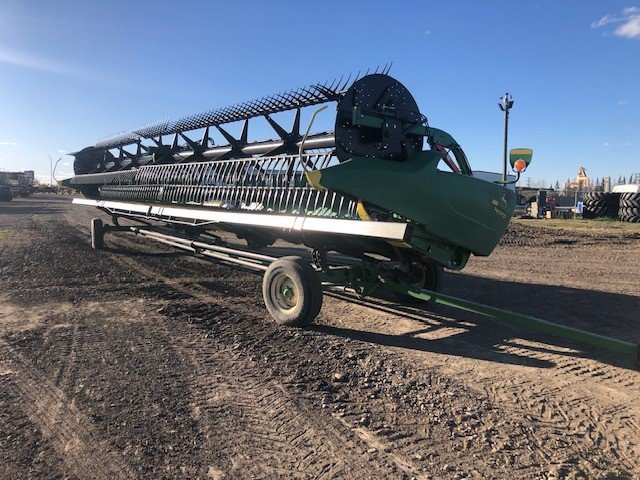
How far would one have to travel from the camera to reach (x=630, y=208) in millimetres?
19250

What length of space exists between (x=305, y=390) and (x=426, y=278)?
3.23m

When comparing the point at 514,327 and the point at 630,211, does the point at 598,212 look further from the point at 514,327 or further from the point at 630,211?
the point at 514,327

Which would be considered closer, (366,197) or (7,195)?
(366,197)

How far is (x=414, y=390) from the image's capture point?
134 inches

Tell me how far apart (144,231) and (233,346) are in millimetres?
7023

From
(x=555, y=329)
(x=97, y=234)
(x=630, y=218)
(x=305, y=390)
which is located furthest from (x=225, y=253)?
(x=630, y=218)

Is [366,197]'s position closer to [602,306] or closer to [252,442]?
[252,442]

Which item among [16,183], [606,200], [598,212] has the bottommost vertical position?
[598,212]

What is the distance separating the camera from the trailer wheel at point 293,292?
4.78m

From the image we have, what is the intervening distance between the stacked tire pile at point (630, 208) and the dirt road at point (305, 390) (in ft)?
50.2

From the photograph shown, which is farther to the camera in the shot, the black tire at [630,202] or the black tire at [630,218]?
the black tire at [630,202]

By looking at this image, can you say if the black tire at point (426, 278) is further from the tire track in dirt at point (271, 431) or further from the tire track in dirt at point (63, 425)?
the tire track in dirt at point (63, 425)

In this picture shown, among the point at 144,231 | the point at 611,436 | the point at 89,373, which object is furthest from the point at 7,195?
the point at 611,436

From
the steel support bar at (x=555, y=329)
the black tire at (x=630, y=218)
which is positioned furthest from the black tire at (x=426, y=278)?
the black tire at (x=630, y=218)
